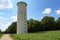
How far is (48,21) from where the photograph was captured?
63.3 metres

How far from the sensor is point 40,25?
57188 mm

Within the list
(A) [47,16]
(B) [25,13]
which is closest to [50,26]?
(A) [47,16]

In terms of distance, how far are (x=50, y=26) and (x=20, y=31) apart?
27.1 m

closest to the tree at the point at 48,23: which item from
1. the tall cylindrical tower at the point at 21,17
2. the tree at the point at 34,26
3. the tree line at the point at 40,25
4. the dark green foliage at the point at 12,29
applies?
the tree line at the point at 40,25

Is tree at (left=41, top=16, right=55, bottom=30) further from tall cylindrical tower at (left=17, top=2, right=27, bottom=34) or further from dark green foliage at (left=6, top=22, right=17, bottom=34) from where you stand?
tall cylindrical tower at (left=17, top=2, right=27, bottom=34)

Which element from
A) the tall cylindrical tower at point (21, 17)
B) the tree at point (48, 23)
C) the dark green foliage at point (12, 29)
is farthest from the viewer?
the tree at point (48, 23)

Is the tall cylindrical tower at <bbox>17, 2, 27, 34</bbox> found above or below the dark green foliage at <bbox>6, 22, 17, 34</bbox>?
above

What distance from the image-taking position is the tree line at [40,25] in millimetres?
55219

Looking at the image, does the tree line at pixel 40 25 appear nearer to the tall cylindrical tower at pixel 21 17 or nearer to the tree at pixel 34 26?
the tree at pixel 34 26

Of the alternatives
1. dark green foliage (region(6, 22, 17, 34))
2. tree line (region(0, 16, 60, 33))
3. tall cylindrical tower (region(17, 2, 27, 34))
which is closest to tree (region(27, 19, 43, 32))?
tree line (region(0, 16, 60, 33))

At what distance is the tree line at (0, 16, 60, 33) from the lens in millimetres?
55219

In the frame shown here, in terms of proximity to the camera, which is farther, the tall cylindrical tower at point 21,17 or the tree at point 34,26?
the tree at point 34,26

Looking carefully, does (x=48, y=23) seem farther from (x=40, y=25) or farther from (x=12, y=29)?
(x=12, y=29)

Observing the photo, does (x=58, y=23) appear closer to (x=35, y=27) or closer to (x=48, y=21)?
(x=48, y=21)
